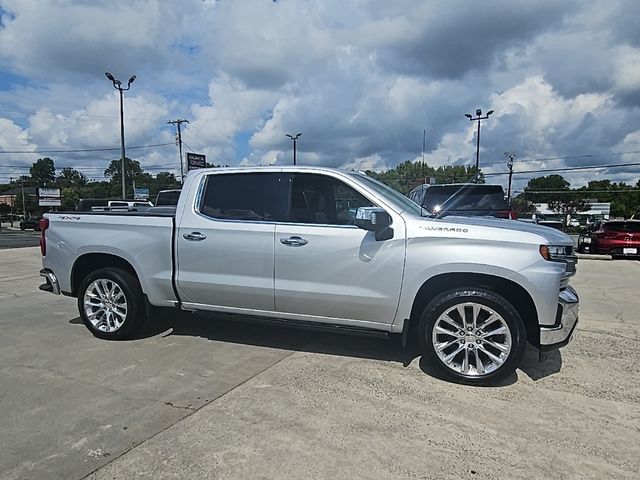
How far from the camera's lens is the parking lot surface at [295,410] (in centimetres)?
272

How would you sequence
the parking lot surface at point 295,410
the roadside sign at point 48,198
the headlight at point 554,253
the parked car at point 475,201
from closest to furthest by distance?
1. the parking lot surface at point 295,410
2. the headlight at point 554,253
3. the parked car at point 475,201
4. the roadside sign at point 48,198

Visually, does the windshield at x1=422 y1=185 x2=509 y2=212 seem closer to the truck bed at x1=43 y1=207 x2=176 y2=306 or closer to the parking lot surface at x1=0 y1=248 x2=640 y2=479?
the parking lot surface at x1=0 y1=248 x2=640 y2=479

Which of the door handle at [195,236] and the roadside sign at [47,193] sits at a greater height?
the roadside sign at [47,193]

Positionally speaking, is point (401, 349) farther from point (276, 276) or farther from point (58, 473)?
point (58, 473)

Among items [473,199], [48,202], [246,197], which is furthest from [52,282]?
[48,202]

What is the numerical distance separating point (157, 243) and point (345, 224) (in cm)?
199

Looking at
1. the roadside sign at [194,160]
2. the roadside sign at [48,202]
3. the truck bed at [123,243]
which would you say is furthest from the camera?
the roadside sign at [48,202]

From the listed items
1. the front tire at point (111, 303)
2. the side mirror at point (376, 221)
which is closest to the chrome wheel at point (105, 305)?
the front tire at point (111, 303)

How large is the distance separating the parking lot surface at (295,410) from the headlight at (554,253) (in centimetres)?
108

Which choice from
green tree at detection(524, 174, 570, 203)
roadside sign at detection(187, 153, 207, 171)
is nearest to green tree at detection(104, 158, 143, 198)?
roadside sign at detection(187, 153, 207, 171)

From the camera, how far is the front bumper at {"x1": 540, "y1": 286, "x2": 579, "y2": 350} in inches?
146

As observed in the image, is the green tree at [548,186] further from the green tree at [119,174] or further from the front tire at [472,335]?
the front tire at [472,335]

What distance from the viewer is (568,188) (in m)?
92.8

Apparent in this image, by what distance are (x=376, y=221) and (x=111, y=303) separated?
10.1 feet
